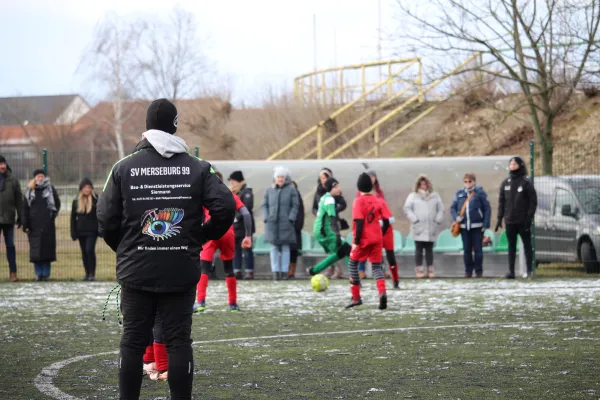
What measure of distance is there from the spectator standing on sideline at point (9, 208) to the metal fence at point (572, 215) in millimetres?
9517

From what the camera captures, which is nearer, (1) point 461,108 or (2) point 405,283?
(2) point 405,283

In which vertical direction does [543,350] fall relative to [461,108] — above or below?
below

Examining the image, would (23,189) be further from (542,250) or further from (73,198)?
(542,250)

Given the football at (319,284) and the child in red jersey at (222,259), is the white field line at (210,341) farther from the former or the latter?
the football at (319,284)

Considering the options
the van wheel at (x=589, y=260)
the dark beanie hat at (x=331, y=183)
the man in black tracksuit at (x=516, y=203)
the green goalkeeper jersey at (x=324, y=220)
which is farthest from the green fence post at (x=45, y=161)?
the van wheel at (x=589, y=260)

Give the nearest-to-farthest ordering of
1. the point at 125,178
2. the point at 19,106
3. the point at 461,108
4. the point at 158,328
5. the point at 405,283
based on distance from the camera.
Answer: the point at 125,178
the point at 158,328
the point at 405,283
the point at 461,108
the point at 19,106

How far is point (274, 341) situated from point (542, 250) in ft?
33.9

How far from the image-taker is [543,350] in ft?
30.0

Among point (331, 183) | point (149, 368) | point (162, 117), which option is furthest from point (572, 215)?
point (162, 117)

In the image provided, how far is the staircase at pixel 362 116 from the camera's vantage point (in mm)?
32781

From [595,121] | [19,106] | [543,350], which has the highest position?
[19,106]

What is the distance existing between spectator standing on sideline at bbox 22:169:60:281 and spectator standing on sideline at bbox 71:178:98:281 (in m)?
0.38

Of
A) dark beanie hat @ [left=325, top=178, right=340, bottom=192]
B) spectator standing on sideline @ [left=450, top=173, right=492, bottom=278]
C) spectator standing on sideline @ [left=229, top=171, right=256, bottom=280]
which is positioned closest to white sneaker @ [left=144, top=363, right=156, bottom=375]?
dark beanie hat @ [left=325, top=178, right=340, bottom=192]

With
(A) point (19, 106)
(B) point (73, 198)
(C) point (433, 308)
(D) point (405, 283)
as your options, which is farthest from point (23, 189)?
(A) point (19, 106)
